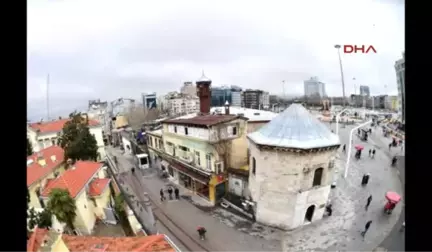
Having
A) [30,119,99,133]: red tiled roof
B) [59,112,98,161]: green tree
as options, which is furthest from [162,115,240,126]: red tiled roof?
[30,119,99,133]: red tiled roof

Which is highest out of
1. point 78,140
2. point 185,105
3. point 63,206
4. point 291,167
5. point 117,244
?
point 185,105

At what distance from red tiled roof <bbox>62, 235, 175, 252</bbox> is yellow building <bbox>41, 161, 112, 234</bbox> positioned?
39 mm

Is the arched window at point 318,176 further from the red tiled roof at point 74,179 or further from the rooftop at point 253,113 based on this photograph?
the red tiled roof at point 74,179

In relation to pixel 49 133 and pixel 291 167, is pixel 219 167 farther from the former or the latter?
pixel 49 133

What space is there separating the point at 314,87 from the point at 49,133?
42.3 inches

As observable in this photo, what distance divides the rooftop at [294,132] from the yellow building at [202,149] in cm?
9

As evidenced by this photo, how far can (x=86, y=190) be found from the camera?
1406 millimetres

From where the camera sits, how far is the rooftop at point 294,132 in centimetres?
137

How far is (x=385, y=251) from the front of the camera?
1.53 m

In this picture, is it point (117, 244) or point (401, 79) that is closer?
point (117, 244)

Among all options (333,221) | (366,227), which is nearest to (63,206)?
(333,221)

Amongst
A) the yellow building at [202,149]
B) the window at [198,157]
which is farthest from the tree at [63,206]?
the window at [198,157]

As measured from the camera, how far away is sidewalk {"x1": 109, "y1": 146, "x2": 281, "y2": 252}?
1430mm

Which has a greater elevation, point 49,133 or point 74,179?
point 49,133
